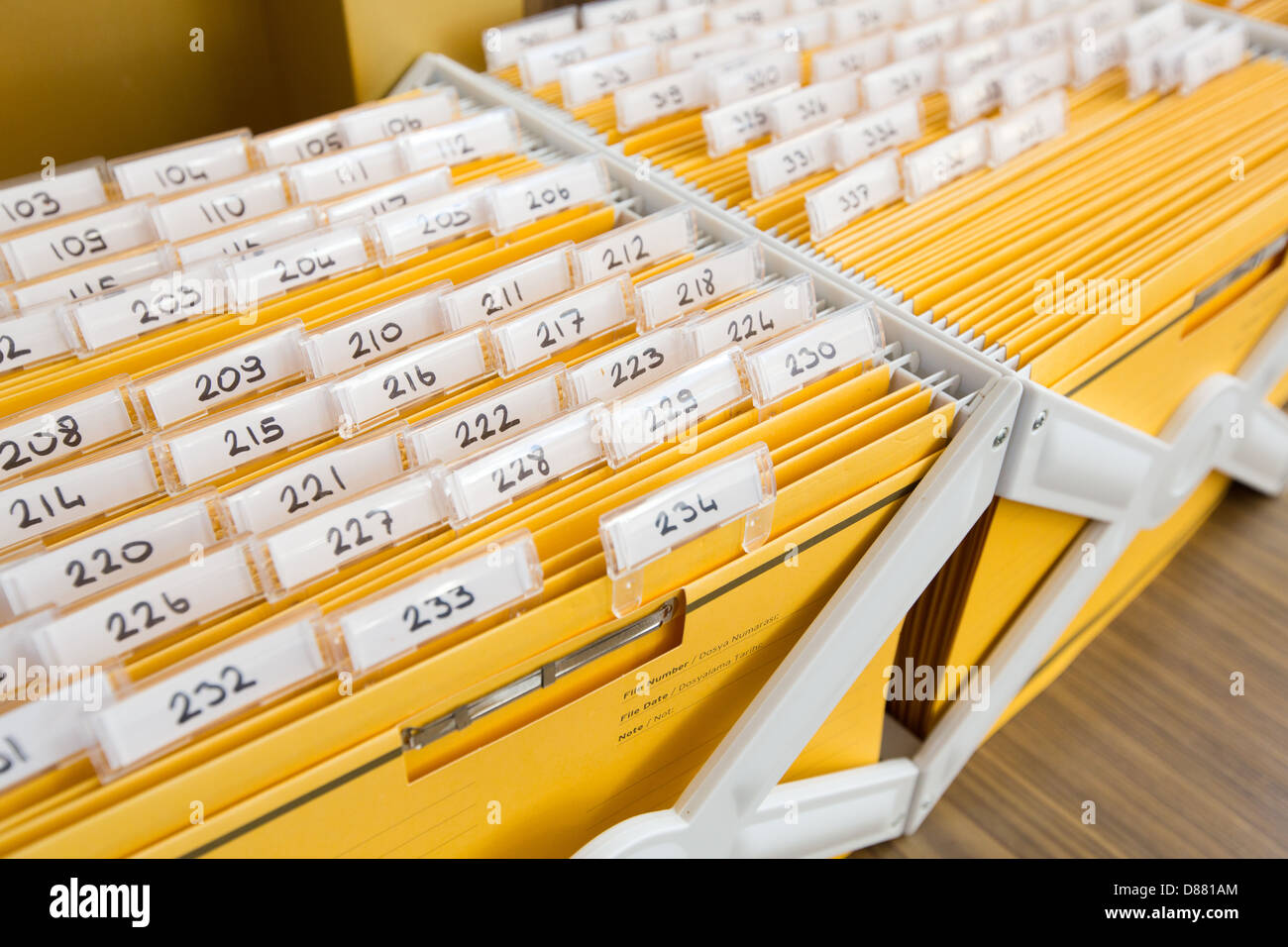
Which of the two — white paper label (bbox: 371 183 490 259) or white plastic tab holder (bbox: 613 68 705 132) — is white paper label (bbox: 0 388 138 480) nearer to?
white paper label (bbox: 371 183 490 259)

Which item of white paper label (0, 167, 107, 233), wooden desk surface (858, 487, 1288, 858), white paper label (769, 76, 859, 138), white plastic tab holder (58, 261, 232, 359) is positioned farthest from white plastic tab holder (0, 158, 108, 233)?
wooden desk surface (858, 487, 1288, 858)

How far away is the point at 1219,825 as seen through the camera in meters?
1.49

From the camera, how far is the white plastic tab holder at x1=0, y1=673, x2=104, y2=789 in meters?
0.71

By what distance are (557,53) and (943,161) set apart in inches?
24.6

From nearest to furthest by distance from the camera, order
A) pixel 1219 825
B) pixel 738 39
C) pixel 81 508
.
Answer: pixel 81 508
pixel 1219 825
pixel 738 39

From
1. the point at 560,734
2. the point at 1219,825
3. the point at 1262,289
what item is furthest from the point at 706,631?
the point at 1262,289

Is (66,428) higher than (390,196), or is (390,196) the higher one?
(390,196)

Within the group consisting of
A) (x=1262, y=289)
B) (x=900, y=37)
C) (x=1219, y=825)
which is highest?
(x=900, y=37)

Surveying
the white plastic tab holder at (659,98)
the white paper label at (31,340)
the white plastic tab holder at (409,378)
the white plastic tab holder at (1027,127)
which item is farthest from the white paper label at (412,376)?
the white plastic tab holder at (1027,127)

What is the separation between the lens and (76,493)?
892 mm

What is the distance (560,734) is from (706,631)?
17 cm

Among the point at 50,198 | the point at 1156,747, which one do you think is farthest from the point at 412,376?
the point at 1156,747

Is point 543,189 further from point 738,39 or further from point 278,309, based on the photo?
point 738,39

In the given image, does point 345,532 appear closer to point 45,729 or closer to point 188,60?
point 45,729
